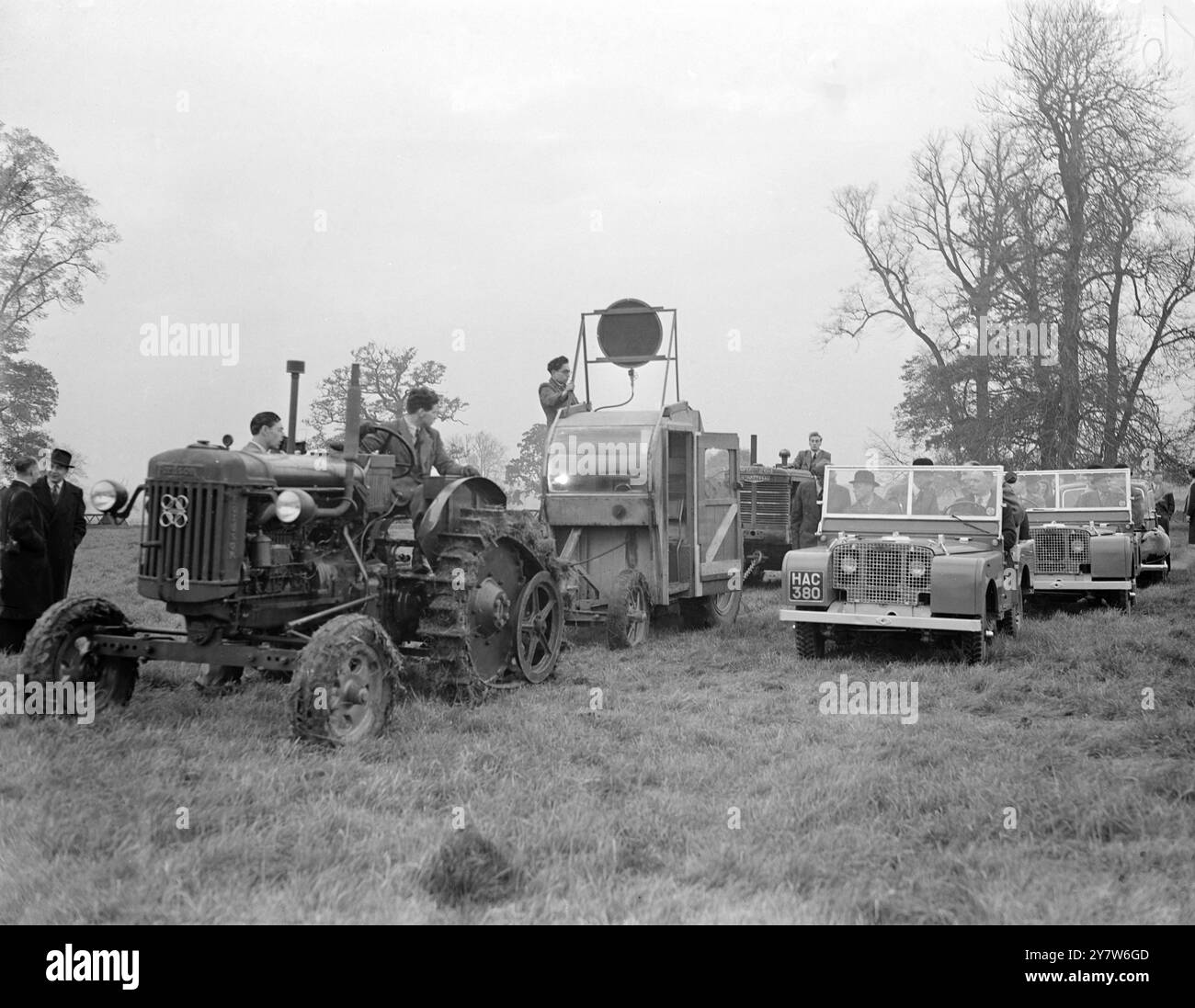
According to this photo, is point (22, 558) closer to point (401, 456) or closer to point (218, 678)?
point (218, 678)

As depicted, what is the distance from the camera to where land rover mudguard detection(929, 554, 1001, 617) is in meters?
7.98

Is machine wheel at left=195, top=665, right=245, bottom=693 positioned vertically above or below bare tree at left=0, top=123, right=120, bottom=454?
below

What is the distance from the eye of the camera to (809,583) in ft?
27.7

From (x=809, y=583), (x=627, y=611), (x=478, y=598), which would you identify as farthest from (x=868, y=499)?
(x=478, y=598)

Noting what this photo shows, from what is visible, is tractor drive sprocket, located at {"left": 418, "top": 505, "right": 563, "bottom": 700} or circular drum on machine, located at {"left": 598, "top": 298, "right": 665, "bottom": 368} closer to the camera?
tractor drive sprocket, located at {"left": 418, "top": 505, "right": 563, "bottom": 700}

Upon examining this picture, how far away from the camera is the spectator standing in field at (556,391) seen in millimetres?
10094

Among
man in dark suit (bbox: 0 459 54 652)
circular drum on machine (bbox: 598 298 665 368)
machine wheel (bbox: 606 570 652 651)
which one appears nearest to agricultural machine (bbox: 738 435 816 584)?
circular drum on machine (bbox: 598 298 665 368)

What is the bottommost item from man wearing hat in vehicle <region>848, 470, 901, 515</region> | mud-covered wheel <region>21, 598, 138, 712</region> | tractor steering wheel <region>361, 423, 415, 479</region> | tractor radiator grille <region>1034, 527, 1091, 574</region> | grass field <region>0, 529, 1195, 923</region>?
grass field <region>0, 529, 1195, 923</region>

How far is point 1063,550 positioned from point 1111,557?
24.3 inches

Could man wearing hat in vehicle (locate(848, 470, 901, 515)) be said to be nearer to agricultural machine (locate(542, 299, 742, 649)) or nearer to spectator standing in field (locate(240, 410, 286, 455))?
agricultural machine (locate(542, 299, 742, 649))

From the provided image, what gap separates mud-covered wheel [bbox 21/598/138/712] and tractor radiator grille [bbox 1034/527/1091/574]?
33.5 feet

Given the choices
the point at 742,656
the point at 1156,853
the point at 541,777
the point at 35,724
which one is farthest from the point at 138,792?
the point at 742,656

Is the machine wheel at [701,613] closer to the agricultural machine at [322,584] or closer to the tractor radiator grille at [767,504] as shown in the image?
the agricultural machine at [322,584]
